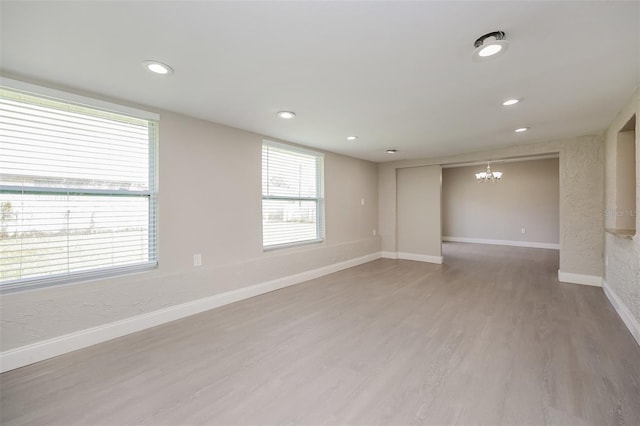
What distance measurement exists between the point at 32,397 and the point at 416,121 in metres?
4.14

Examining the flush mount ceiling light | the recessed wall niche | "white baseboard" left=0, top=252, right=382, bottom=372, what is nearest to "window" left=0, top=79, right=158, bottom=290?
"white baseboard" left=0, top=252, right=382, bottom=372

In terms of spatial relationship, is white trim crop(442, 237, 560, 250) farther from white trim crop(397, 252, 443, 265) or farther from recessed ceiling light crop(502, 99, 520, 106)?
recessed ceiling light crop(502, 99, 520, 106)

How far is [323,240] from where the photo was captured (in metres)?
5.05

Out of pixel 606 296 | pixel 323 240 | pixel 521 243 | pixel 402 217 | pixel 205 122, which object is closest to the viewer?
pixel 205 122

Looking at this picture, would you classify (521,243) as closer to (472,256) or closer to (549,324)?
(472,256)

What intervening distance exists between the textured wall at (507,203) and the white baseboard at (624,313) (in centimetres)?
455

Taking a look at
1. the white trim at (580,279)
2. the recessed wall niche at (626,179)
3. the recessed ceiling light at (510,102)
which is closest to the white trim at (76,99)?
the recessed ceiling light at (510,102)

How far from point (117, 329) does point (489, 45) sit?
12.3 ft

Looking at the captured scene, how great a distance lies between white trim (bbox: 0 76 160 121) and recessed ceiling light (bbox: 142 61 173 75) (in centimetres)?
84

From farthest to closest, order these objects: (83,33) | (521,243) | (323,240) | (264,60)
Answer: (521,243) → (323,240) → (264,60) → (83,33)

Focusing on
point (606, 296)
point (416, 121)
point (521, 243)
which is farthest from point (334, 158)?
point (521, 243)

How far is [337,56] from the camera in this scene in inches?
75.7

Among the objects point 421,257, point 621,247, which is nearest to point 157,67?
point 621,247

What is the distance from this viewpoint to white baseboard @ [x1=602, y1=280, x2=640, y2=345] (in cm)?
252
